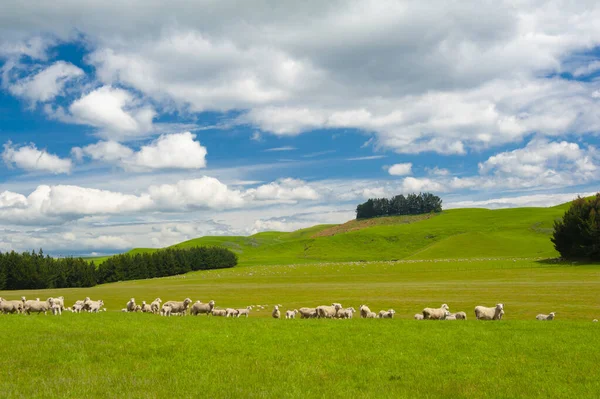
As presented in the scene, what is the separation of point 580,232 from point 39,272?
115871mm

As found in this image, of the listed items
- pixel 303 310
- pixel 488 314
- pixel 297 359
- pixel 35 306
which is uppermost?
pixel 35 306

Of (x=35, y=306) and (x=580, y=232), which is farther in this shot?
(x=580, y=232)

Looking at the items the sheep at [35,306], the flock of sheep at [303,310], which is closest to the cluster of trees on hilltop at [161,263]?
the flock of sheep at [303,310]

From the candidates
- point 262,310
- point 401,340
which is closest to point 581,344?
point 401,340

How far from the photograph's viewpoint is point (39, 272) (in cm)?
10406

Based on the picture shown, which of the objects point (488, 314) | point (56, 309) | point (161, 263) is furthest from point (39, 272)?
point (488, 314)

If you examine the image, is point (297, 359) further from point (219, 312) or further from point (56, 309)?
point (56, 309)

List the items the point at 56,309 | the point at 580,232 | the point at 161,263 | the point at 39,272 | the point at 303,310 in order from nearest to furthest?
the point at 56,309 → the point at 303,310 → the point at 580,232 → the point at 39,272 → the point at 161,263

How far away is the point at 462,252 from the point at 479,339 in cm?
12319

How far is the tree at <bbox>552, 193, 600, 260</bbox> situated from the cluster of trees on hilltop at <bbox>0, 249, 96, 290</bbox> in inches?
4395

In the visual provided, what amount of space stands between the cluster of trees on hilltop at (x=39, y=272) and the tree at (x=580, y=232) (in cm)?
11163

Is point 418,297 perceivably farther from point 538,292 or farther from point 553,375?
point 553,375

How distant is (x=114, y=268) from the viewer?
131125 millimetres

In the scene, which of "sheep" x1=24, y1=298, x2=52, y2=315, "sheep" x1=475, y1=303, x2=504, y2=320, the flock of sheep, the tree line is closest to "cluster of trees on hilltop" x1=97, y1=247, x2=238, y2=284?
the tree line
